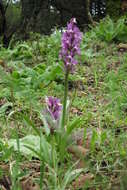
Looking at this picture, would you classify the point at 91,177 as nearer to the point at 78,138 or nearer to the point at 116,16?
the point at 78,138

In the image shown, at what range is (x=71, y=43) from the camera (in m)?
1.61

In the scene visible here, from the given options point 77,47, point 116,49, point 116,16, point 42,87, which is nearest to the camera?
point 77,47

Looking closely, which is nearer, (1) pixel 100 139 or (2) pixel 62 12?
(1) pixel 100 139

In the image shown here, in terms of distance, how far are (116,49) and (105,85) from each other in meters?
1.62

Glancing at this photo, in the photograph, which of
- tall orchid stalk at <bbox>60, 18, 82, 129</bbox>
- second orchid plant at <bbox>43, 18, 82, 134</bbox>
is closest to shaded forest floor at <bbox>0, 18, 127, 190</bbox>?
second orchid plant at <bbox>43, 18, 82, 134</bbox>

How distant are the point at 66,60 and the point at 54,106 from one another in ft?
0.70

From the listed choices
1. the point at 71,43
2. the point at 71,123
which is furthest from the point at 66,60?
the point at 71,123

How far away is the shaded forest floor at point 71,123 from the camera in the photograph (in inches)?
64.9

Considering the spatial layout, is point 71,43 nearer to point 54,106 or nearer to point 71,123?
point 54,106

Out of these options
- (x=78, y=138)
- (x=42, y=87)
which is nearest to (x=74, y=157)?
(x=78, y=138)

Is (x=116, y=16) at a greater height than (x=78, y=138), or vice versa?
(x=116, y=16)

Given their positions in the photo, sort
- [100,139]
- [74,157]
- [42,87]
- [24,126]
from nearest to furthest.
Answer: [74,157]
[100,139]
[24,126]
[42,87]

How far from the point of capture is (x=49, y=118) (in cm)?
173

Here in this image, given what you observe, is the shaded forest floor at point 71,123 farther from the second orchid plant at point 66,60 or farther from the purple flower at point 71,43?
the purple flower at point 71,43
